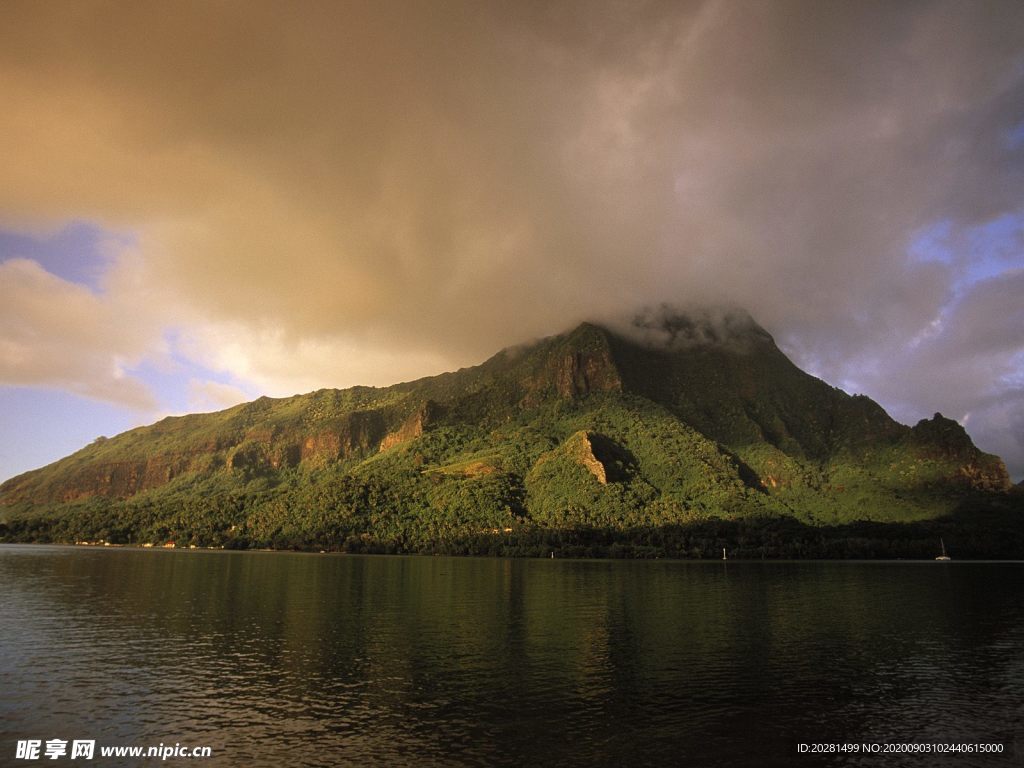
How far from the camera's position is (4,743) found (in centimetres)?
3225

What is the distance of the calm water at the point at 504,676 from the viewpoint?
112 feet

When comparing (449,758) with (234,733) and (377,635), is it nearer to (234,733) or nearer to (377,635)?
(234,733)

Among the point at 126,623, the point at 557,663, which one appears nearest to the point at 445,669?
the point at 557,663

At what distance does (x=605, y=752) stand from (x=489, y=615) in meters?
48.9

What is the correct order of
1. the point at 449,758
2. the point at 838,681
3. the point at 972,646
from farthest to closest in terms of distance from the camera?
the point at 972,646, the point at 838,681, the point at 449,758

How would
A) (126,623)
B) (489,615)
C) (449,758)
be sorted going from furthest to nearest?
(489,615)
(126,623)
(449,758)

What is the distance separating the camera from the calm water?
1339 inches

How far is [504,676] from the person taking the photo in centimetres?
4816

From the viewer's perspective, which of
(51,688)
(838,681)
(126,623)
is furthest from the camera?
(126,623)

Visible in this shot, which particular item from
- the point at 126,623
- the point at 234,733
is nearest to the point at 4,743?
the point at 234,733

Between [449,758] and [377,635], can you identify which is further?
[377,635]

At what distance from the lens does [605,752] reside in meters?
32.7

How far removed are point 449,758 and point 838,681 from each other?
3277 cm

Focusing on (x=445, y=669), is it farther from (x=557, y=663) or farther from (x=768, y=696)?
(x=768, y=696)
